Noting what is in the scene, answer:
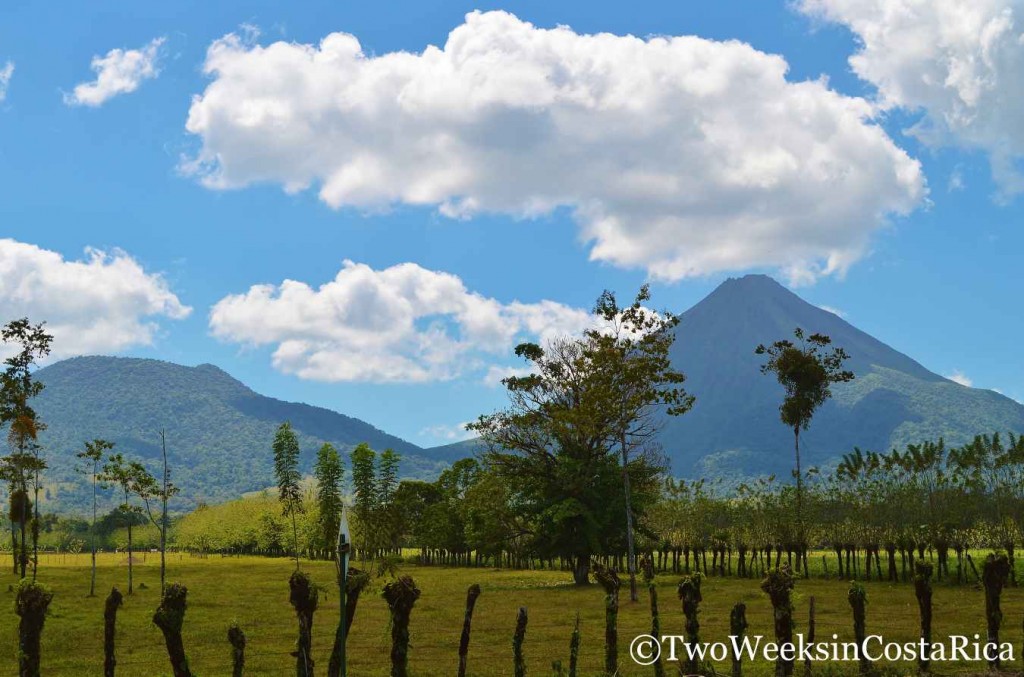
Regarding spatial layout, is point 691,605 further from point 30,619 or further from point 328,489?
point 328,489

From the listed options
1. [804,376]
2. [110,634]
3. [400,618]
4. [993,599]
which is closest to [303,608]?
[400,618]

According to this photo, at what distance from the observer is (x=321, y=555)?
16575cm

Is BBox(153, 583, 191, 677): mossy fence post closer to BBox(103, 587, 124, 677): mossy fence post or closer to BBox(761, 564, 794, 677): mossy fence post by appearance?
BBox(103, 587, 124, 677): mossy fence post

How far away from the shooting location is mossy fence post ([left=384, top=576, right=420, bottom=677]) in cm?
2255

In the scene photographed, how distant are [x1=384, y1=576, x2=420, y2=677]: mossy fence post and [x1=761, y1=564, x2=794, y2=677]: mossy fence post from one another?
9.89 m

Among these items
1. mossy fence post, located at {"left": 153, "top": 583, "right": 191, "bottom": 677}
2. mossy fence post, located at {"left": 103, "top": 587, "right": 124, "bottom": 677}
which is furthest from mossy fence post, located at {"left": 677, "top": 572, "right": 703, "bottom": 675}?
mossy fence post, located at {"left": 103, "top": 587, "right": 124, "bottom": 677}

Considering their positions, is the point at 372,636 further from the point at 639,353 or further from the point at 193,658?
the point at 639,353

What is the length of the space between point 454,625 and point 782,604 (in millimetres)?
21808

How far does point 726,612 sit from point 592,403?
58.4 feet

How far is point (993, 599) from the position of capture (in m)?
26.8

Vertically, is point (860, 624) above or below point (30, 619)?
below

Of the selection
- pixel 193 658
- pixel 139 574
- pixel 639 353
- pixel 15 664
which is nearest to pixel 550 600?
pixel 639 353

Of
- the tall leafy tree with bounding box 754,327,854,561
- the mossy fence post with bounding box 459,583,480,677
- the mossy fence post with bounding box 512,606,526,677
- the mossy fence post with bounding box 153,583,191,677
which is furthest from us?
the tall leafy tree with bounding box 754,327,854,561

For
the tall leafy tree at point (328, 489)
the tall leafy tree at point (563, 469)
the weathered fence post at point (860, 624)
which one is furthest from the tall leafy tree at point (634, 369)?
the tall leafy tree at point (328, 489)
